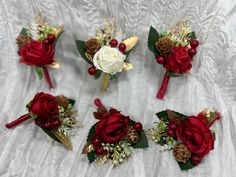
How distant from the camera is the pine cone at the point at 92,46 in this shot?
3.54 ft

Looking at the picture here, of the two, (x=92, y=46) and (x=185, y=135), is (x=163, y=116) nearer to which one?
(x=185, y=135)

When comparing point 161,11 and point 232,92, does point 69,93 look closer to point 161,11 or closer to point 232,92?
point 161,11

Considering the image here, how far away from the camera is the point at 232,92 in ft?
3.66

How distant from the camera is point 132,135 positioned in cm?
103

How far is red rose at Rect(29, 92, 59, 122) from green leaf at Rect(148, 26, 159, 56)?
0.32 m

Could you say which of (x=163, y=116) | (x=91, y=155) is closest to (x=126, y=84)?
(x=163, y=116)

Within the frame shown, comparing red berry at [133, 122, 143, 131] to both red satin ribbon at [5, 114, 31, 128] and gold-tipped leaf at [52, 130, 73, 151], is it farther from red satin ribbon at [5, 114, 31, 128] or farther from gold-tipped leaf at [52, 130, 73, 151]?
red satin ribbon at [5, 114, 31, 128]

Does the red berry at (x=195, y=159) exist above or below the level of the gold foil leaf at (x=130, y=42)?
below

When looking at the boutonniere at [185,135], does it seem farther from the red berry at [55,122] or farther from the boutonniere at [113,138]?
the red berry at [55,122]

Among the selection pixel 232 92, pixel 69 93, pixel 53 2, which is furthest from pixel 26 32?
pixel 232 92

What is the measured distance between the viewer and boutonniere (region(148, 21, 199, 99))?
3.45 ft

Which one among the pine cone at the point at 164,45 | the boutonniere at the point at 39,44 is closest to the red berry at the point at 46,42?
the boutonniere at the point at 39,44

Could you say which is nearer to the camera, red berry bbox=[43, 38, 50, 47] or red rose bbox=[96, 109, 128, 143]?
red rose bbox=[96, 109, 128, 143]

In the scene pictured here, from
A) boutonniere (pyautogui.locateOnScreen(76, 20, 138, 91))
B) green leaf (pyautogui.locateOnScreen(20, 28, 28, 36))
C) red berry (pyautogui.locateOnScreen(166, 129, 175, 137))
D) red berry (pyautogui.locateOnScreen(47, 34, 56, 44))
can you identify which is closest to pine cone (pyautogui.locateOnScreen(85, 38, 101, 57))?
boutonniere (pyautogui.locateOnScreen(76, 20, 138, 91))
